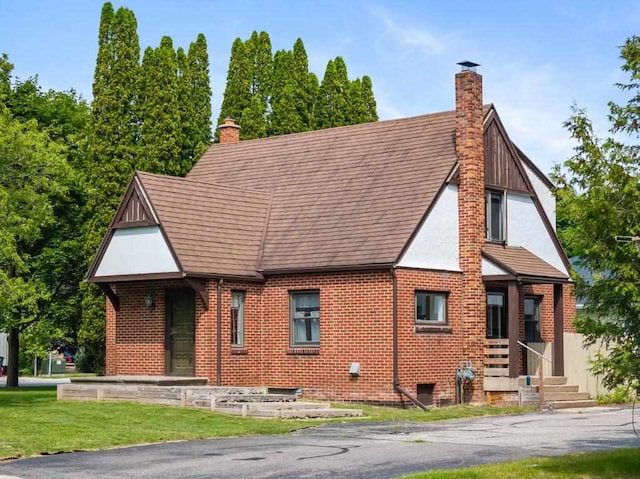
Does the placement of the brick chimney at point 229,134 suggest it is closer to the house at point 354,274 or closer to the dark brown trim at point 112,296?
the house at point 354,274

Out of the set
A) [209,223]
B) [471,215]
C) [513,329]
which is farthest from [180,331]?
[513,329]

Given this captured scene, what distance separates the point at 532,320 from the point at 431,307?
5382 millimetres

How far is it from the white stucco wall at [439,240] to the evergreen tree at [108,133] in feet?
42.7

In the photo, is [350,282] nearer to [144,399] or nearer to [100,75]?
[144,399]

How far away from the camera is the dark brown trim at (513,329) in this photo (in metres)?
29.4

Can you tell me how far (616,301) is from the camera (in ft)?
46.8

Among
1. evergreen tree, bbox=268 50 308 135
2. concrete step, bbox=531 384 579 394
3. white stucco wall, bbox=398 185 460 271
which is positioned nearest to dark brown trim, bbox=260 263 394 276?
white stucco wall, bbox=398 185 460 271

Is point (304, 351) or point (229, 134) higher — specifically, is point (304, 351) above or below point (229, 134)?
below

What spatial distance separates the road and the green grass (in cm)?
98

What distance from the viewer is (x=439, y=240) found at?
29156 mm

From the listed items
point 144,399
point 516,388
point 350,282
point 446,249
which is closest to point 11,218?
point 144,399

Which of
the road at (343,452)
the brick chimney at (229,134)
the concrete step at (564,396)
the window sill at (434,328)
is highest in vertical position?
the brick chimney at (229,134)

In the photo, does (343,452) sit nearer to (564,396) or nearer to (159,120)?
(564,396)

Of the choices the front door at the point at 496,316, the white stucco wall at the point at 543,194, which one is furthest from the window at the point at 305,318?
the white stucco wall at the point at 543,194
